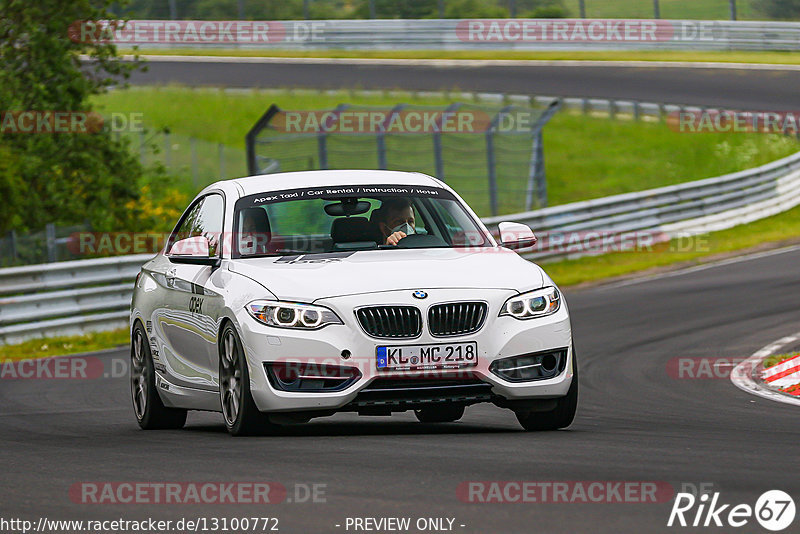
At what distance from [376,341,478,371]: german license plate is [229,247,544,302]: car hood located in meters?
0.34

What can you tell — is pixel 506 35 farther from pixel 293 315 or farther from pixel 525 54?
pixel 293 315

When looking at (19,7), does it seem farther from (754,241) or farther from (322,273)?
(322,273)

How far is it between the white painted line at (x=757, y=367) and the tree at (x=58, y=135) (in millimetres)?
12483

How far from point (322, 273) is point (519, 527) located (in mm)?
3235

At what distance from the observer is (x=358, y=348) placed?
329 inches

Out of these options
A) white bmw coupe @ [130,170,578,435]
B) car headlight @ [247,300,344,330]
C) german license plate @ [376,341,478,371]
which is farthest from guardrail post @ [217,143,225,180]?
german license plate @ [376,341,478,371]

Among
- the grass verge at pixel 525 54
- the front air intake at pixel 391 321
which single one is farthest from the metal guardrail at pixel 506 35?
the front air intake at pixel 391 321

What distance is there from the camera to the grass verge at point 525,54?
139 feet

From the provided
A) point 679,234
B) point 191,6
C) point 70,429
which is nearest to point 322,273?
point 70,429

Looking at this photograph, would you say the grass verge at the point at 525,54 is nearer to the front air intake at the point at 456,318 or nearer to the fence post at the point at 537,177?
the fence post at the point at 537,177

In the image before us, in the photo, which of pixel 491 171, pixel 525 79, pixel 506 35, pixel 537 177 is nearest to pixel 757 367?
pixel 491 171

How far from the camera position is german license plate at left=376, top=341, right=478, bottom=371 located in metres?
8.38

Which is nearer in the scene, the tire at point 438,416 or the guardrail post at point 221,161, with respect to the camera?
the tire at point 438,416

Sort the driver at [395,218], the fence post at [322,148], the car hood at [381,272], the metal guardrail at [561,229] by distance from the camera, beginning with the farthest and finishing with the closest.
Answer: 1. the fence post at [322,148]
2. the metal guardrail at [561,229]
3. the driver at [395,218]
4. the car hood at [381,272]
